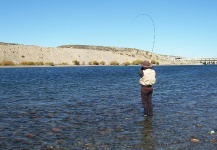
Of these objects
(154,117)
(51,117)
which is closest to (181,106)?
(154,117)

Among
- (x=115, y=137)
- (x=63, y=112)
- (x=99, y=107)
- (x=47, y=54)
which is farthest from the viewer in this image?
(x=47, y=54)

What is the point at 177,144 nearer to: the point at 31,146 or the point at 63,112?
the point at 31,146

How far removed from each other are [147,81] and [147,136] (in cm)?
335

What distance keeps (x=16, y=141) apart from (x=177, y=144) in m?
4.12

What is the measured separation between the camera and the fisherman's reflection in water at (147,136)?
814 cm

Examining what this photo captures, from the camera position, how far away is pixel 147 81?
1213 centimetres

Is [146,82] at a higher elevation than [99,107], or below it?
higher


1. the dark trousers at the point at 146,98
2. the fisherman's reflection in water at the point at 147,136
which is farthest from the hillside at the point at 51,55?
the fisherman's reflection in water at the point at 147,136

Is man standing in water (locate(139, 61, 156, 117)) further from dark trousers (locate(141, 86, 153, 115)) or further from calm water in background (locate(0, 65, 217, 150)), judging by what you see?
calm water in background (locate(0, 65, 217, 150))

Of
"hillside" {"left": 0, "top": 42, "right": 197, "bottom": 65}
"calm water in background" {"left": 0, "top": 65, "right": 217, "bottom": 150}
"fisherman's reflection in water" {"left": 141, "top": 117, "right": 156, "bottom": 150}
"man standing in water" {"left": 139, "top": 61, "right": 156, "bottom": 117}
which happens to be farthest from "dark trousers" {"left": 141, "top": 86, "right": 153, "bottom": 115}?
"hillside" {"left": 0, "top": 42, "right": 197, "bottom": 65}

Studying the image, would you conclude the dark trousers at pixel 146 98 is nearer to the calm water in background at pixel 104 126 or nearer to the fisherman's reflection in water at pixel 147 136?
the calm water in background at pixel 104 126

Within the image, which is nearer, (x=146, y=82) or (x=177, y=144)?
(x=177, y=144)

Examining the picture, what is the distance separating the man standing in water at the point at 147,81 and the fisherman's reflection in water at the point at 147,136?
40.8 inches

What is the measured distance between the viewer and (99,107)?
1464cm
